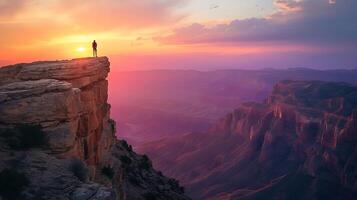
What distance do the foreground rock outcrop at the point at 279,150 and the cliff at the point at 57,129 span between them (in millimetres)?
64133

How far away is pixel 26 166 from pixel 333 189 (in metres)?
84.9

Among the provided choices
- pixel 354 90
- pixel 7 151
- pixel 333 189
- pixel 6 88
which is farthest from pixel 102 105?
pixel 354 90

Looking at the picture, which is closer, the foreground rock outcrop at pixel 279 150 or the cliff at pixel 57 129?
the cliff at pixel 57 129

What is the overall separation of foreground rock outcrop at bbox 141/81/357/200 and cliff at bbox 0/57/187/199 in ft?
210

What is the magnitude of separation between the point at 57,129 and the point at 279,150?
10925cm

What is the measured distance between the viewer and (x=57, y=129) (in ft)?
92.1

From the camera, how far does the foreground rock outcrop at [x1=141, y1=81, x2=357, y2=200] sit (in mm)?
102188

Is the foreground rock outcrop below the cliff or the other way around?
below

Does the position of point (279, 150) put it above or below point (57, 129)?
below

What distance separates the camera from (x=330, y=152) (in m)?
111

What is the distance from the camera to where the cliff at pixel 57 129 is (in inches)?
947

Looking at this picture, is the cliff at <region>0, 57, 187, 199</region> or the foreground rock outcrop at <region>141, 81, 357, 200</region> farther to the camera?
the foreground rock outcrop at <region>141, 81, 357, 200</region>

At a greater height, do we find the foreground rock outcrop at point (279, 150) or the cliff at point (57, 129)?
the cliff at point (57, 129)

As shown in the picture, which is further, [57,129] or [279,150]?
[279,150]
